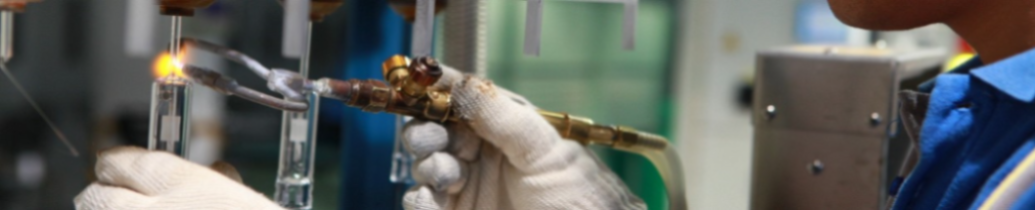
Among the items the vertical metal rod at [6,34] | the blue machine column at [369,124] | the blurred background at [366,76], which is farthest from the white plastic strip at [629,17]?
the vertical metal rod at [6,34]

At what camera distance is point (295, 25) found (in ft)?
2.26

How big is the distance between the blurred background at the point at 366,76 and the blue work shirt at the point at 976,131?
0.77 ft

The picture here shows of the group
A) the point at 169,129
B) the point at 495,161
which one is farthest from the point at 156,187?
the point at 495,161

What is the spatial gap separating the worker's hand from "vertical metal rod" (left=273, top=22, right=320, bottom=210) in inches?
3.0

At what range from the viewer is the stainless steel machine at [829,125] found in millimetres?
967

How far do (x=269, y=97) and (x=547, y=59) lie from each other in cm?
36

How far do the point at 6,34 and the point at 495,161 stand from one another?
0.35 metres

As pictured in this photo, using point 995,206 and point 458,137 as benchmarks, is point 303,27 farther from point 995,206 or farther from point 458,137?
point 995,206

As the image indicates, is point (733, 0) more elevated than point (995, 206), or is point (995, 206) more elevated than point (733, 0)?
point (733, 0)

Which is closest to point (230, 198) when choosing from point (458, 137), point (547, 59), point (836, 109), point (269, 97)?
point (269, 97)

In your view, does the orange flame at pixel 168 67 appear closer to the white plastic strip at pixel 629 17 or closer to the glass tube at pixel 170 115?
the glass tube at pixel 170 115

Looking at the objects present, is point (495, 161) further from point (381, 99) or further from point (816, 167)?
point (816, 167)

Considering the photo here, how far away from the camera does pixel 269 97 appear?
73 cm

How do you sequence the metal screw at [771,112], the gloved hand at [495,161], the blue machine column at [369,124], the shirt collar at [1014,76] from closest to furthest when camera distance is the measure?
the shirt collar at [1014,76] → the gloved hand at [495,161] → the blue machine column at [369,124] → the metal screw at [771,112]
